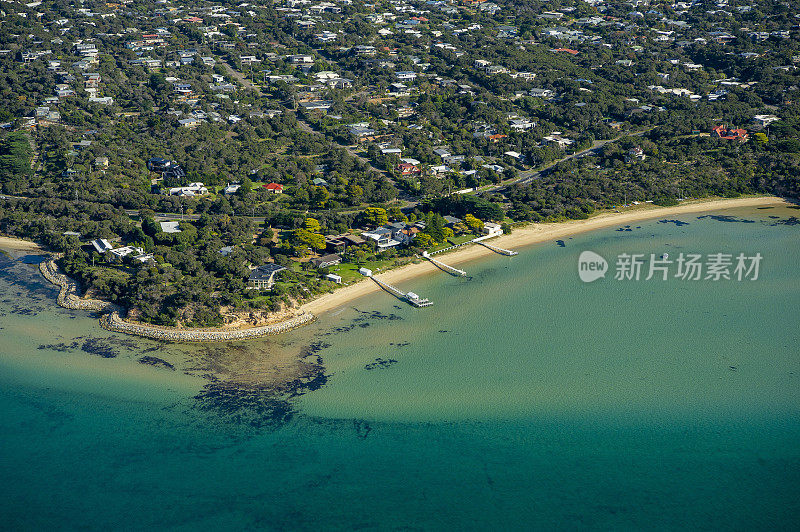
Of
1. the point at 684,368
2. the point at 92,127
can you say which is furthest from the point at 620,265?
the point at 92,127

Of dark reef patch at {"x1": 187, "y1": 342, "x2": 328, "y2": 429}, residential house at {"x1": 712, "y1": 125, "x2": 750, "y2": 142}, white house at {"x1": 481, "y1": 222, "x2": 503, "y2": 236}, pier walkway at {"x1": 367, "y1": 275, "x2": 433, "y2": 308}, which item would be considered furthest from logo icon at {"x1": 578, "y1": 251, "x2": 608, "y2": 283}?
residential house at {"x1": 712, "y1": 125, "x2": 750, "y2": 142}

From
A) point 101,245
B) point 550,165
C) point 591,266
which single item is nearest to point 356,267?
point 591,266

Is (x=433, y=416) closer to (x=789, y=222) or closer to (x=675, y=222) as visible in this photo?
(x=675, y=222)

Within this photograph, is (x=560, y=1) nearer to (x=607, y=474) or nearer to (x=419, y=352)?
(x=419, y=352)

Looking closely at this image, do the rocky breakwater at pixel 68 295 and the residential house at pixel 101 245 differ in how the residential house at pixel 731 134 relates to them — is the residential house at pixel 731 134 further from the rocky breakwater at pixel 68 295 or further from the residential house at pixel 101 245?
the rocky breakwater at pixel 68 295

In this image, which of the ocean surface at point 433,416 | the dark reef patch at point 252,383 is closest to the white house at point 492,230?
the ocean surface at point 433,416
